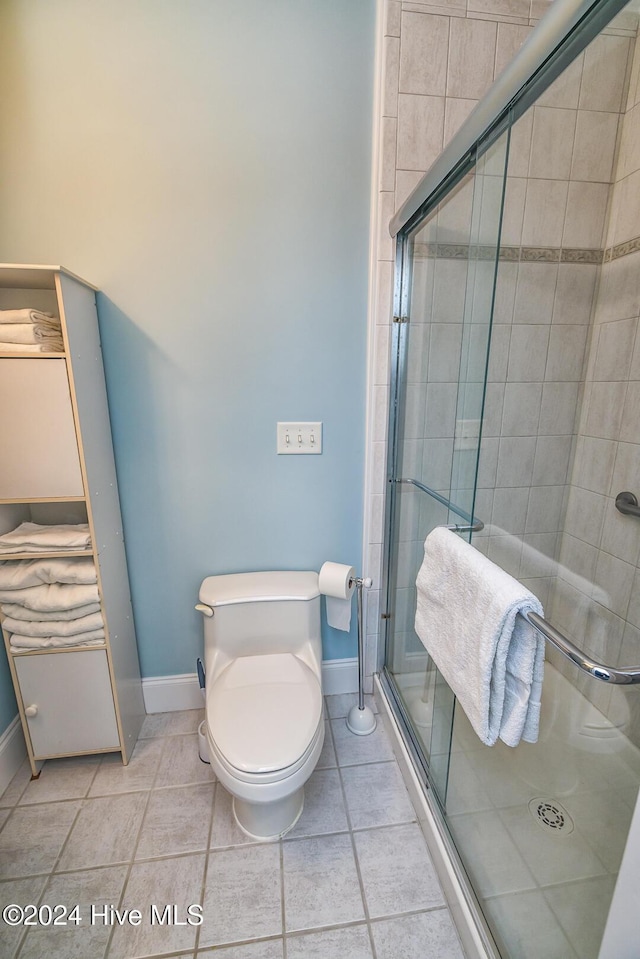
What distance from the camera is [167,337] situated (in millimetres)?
1412

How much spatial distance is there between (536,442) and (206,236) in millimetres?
1324

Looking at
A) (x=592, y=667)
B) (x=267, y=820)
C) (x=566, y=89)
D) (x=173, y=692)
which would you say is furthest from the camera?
(x=173, y=692)

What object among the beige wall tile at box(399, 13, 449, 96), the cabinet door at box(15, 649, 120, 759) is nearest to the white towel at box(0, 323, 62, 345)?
the cabinet door at box(15, 649, 120, 759)

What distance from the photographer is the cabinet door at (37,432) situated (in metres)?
1.17

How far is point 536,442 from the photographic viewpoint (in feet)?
4.83

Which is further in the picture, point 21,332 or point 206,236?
point 206,236

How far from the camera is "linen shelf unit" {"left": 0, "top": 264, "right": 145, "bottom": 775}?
1178 mm

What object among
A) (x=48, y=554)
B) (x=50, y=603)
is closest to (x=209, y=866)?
(x=50, y=603)

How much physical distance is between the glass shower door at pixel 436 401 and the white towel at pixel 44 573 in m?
1.08

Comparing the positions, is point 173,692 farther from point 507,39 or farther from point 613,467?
point 507,39

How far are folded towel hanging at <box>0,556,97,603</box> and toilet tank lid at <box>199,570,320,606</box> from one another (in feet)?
1.23

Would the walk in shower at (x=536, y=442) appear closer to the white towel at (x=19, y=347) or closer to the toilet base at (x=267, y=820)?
the toilet base at (x=267, y=820)

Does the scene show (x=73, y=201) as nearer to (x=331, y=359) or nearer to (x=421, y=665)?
(x=331, y=359)

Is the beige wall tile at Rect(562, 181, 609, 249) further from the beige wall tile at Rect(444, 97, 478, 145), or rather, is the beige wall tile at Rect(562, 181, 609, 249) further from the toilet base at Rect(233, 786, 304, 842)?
the toilet base at Rect(233, 786, 304, 842)
